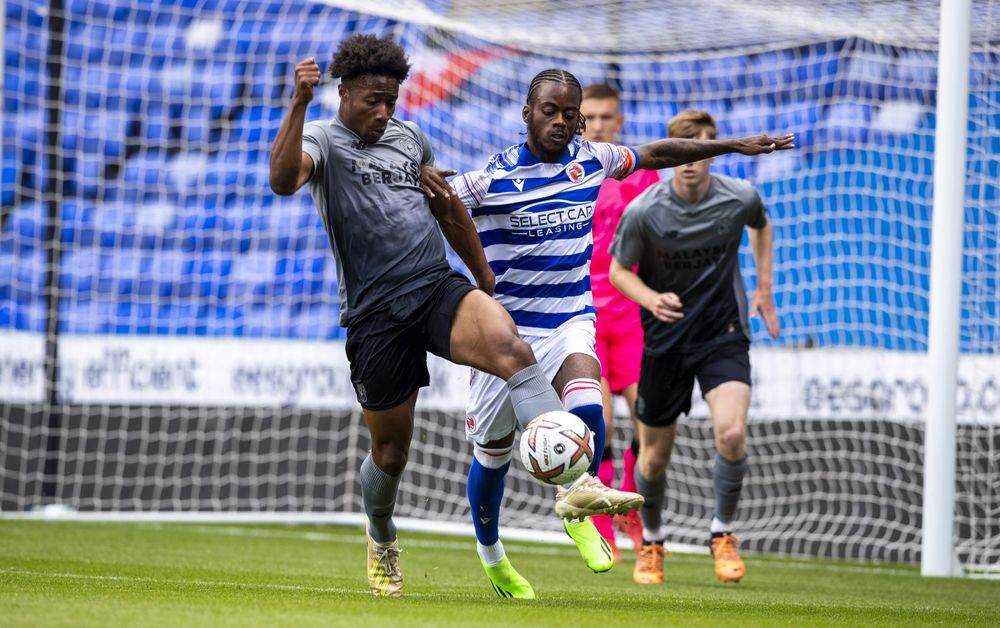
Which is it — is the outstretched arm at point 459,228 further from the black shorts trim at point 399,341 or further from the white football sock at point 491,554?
the white football sock at point 491,554

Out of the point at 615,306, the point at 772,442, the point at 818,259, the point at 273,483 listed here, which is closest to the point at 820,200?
the point at 818,259

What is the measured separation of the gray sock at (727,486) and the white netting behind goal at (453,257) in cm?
246

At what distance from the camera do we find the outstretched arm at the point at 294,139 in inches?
171

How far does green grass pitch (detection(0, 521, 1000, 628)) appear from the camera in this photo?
3873mm

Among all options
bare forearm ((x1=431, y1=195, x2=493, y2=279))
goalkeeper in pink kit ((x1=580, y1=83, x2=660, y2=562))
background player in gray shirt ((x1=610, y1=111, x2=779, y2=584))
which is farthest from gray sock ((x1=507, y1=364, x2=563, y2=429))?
goalkeeper in pink kit ((x1=580, y1=83, x2=660, y2=562))

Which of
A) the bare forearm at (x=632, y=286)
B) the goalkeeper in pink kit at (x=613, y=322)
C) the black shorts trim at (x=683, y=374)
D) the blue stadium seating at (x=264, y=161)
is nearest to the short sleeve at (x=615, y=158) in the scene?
the bare forearm at (x=632, y=286)

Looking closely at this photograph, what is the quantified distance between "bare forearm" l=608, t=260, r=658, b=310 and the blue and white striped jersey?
1034 mm

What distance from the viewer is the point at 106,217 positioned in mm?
13117

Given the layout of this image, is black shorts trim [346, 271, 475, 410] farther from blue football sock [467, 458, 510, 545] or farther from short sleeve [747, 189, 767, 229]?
short sleeve [747, 189, 767, 229]

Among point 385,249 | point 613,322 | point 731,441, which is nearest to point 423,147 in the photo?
point 385,249

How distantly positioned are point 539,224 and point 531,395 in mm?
996

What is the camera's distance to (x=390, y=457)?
500 cm

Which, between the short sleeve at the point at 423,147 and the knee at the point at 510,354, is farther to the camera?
the short sleeve at the point at 423,147

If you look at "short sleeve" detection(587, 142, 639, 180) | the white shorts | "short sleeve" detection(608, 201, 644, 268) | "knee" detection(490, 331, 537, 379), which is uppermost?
"short sleeve" detection(587, 142, 639, 180)
